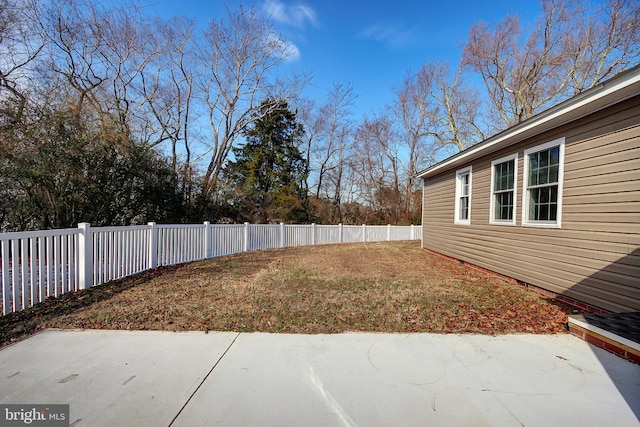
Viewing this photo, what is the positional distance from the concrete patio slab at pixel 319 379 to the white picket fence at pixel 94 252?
110cm

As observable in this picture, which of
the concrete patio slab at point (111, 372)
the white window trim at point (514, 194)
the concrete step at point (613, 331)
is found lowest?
the concrete patio slab at point (111, 372)

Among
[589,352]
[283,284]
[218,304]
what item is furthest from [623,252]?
[218,304]

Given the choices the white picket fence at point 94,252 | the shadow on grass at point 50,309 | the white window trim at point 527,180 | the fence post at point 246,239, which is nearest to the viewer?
→ the shadow on grass at point 50,309

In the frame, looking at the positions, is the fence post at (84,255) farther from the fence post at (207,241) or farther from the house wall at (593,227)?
the house wall at (593,227)

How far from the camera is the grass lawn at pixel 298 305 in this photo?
3240 mm

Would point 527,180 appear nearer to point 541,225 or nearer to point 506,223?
point 541,225

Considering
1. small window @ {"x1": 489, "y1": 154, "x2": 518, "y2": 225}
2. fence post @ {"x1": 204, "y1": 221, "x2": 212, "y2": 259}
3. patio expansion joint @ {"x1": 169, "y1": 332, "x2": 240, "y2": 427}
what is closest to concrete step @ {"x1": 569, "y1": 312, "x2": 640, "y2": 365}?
small window @ {"x1": 489, "y1": 154, "x2": 518, "y2": 225}

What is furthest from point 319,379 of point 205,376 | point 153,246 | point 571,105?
point 153,246

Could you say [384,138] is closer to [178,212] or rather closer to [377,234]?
[377,234]

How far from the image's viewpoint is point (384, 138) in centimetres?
2297

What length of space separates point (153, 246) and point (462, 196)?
780cm

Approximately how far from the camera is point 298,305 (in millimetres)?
3906

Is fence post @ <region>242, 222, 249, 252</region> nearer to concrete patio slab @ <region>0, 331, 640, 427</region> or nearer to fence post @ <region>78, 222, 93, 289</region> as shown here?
fence post @ <region>78, 222, 93, 289</region>

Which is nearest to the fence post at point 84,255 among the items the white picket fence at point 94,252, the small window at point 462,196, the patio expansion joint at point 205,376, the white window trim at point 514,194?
the white picket fence at point 94,252
